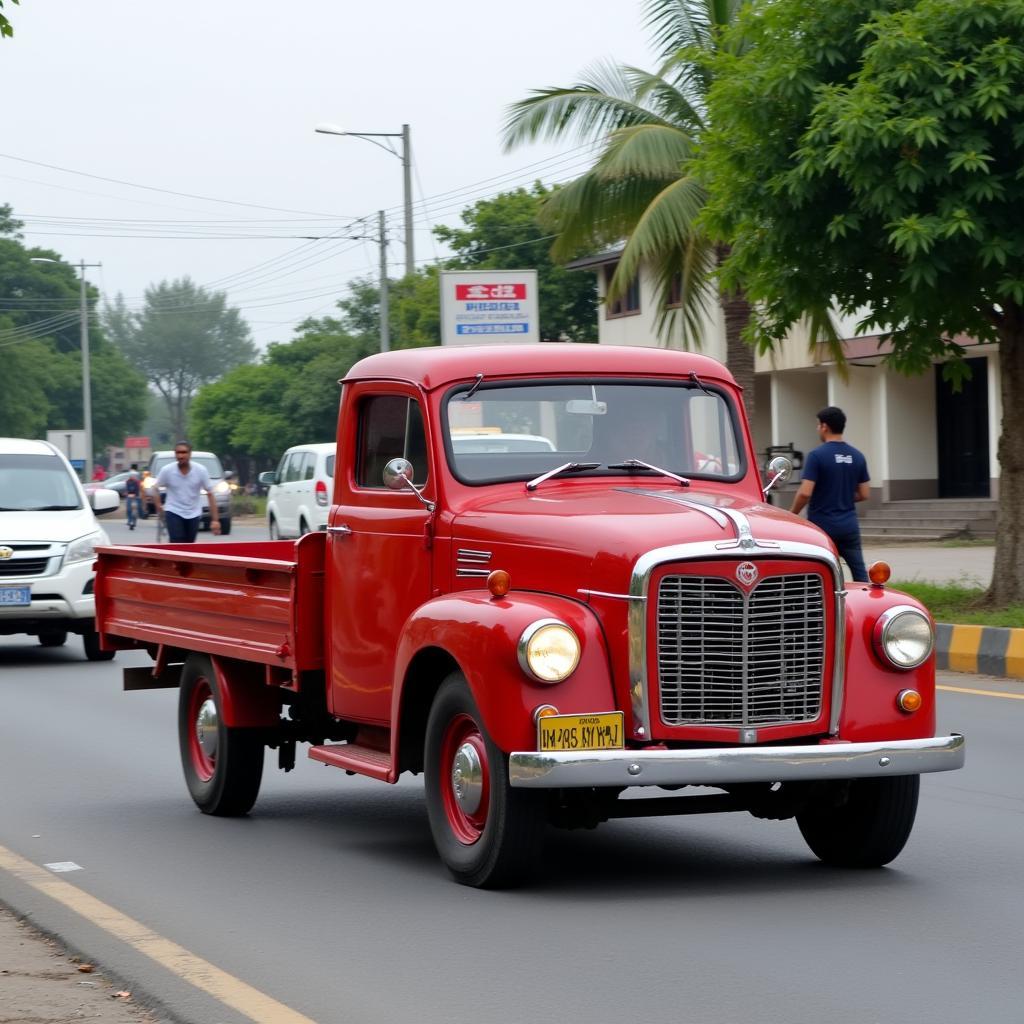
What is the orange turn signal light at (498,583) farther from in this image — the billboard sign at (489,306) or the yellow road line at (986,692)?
the billboard sign at (489,306)

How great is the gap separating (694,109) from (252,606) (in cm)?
1822

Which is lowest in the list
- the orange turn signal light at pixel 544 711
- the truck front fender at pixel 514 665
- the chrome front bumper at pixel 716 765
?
the chrome front bumper at pixel 716 765

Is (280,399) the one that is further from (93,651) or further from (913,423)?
(93,651)

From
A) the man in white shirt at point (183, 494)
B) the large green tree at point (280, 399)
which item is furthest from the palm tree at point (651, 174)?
the large green tree at point (280, 399)

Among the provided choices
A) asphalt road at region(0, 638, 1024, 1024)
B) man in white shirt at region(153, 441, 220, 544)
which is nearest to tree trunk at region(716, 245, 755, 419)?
man in white shirt at region(153, 441, 220, 544)

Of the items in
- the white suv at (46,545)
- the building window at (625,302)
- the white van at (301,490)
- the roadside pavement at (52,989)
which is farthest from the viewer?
the building window at (625,302)

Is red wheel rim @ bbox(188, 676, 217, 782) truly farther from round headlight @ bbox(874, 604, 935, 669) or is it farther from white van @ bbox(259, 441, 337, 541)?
white van @ bbox(259, 441, 337, 541)

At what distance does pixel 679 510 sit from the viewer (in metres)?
7.22

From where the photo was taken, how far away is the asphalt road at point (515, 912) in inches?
220

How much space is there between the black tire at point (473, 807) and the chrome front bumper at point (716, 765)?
5.8 inches

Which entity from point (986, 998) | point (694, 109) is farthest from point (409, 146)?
point (986, 998)

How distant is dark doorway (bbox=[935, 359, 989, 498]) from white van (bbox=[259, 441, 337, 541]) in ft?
43.8

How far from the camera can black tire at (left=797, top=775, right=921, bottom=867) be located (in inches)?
291

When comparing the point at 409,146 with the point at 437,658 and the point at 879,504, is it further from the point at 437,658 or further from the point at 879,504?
the point at 437,658
